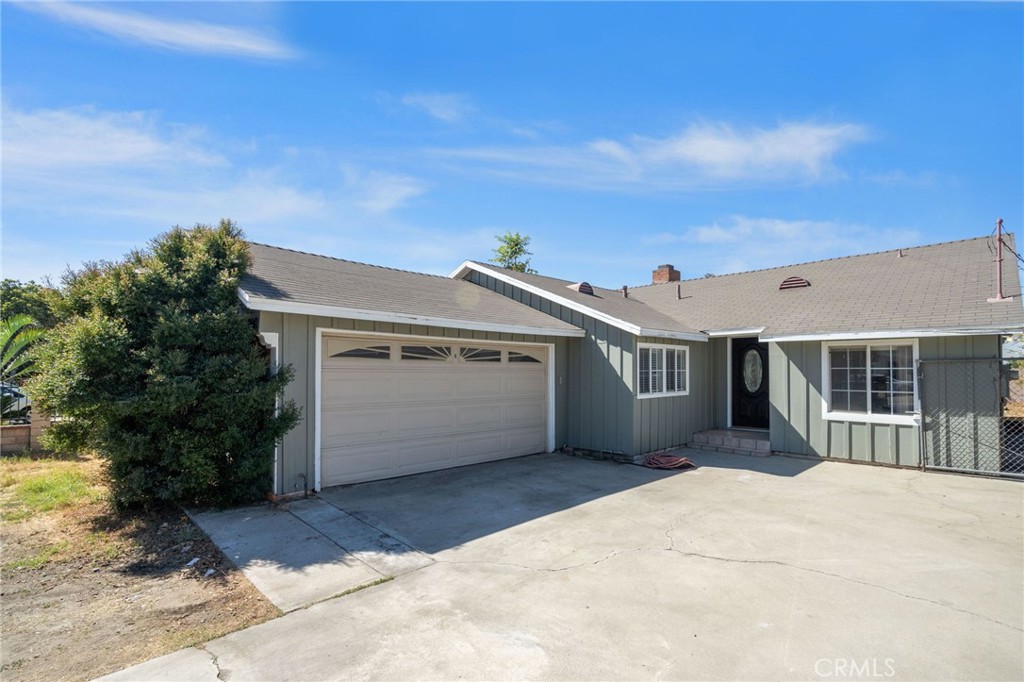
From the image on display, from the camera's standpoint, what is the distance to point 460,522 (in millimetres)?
5527

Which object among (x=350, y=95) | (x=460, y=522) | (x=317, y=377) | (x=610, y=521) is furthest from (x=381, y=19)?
(x=610, y=521)

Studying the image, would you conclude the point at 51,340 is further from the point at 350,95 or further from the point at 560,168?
the point at 560,168

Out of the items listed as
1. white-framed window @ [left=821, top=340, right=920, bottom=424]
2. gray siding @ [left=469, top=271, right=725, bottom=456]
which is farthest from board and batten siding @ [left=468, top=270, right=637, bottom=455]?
white-framed window @ [left=821, top=340, right=920, bottom=424]

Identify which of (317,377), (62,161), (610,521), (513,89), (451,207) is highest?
(513,89)

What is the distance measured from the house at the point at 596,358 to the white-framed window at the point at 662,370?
0.04 meters

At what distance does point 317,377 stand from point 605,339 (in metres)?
5.53

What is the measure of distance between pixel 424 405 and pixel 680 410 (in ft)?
19.2

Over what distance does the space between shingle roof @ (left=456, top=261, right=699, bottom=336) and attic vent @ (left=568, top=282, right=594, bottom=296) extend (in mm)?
133

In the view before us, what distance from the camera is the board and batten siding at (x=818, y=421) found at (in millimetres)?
8227

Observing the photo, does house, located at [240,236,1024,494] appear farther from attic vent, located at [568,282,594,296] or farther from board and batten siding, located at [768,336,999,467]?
attic vent, located at [568,282,594,296]

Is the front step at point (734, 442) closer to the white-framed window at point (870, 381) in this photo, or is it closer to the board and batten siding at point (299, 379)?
the white-framed window at point (870, 381)

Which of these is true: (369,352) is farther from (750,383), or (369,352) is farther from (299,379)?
(750,383)

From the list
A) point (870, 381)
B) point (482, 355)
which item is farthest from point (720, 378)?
point (482, 355)

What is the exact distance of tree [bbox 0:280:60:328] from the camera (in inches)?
229
